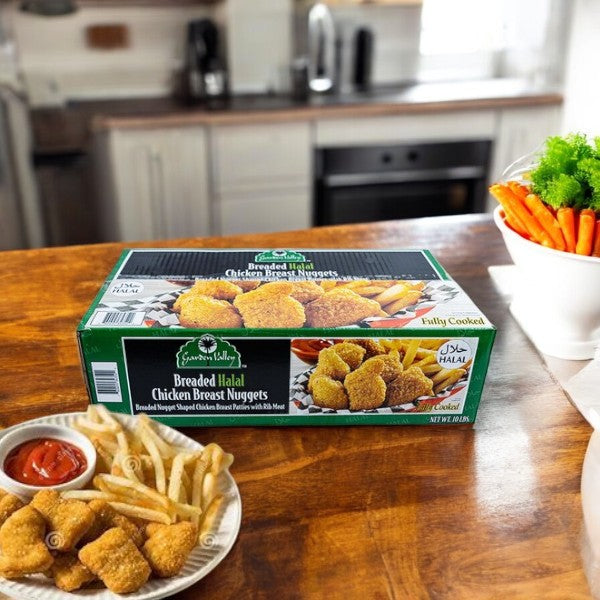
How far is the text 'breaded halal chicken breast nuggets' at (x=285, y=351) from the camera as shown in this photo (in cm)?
81

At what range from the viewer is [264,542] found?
704 mm

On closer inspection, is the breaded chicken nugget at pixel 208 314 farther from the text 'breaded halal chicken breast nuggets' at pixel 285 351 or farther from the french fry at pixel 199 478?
the french fry at pixel 199 478

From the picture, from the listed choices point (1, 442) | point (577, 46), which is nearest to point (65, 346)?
point (1, 442)

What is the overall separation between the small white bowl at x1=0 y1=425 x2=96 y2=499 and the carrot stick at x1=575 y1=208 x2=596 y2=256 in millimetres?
683

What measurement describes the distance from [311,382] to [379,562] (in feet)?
0.79

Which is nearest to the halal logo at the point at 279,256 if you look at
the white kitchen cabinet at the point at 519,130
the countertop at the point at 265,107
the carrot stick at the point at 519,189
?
the carrot stick at the point at 519,189

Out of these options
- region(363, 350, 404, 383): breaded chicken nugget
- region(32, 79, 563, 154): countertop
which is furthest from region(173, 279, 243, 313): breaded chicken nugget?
region(32, 79, 563, 154): countertop

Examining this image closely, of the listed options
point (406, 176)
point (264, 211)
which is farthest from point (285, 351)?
point (406, 176)

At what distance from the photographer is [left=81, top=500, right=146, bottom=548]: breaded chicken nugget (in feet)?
2.13

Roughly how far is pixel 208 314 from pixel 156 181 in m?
2.15

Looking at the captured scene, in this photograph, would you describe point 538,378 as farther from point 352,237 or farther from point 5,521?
point 5,521

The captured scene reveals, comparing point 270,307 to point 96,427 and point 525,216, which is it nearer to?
point 96,427

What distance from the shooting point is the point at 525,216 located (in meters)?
0.98

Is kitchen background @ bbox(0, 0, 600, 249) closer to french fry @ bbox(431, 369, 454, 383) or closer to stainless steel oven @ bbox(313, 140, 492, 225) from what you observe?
stainless steel oven @ bbox(313, 140, 492, 225)
